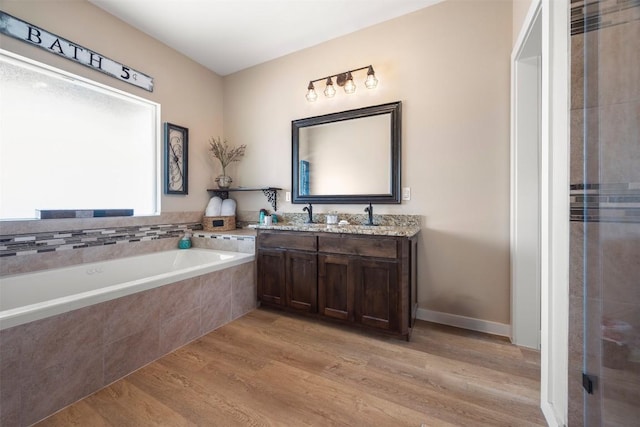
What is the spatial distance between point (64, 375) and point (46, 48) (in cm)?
227

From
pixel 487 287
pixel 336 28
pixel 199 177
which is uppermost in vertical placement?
pixel 336 28

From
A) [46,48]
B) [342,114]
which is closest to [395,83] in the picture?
[342,114]

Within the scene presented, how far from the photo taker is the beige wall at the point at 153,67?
5.83 ft

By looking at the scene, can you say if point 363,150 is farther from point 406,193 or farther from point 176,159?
point 176,159

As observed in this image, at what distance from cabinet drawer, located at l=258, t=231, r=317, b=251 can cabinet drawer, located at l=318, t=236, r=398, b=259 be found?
96 mm

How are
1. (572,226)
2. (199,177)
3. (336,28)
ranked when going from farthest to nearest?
(199,177) → (336,28) → (572,226)

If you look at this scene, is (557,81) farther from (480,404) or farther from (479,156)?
(480,404)

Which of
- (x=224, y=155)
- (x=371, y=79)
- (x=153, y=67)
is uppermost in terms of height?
(x=153, y=67)

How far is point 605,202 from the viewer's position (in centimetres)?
87

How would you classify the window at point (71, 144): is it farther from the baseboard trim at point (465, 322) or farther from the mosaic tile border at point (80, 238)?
the baseboard trim at point (465, 322)

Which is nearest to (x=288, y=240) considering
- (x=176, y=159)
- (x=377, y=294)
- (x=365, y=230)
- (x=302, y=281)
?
(x=302, y=281)

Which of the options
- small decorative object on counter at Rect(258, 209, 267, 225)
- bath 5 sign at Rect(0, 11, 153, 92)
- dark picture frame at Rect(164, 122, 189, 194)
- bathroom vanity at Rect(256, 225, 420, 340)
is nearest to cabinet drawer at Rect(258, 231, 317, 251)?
bathroom vanity at Rect(256, 225, 420, 340)

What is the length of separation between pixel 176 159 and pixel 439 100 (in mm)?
2742

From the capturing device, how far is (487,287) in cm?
191
